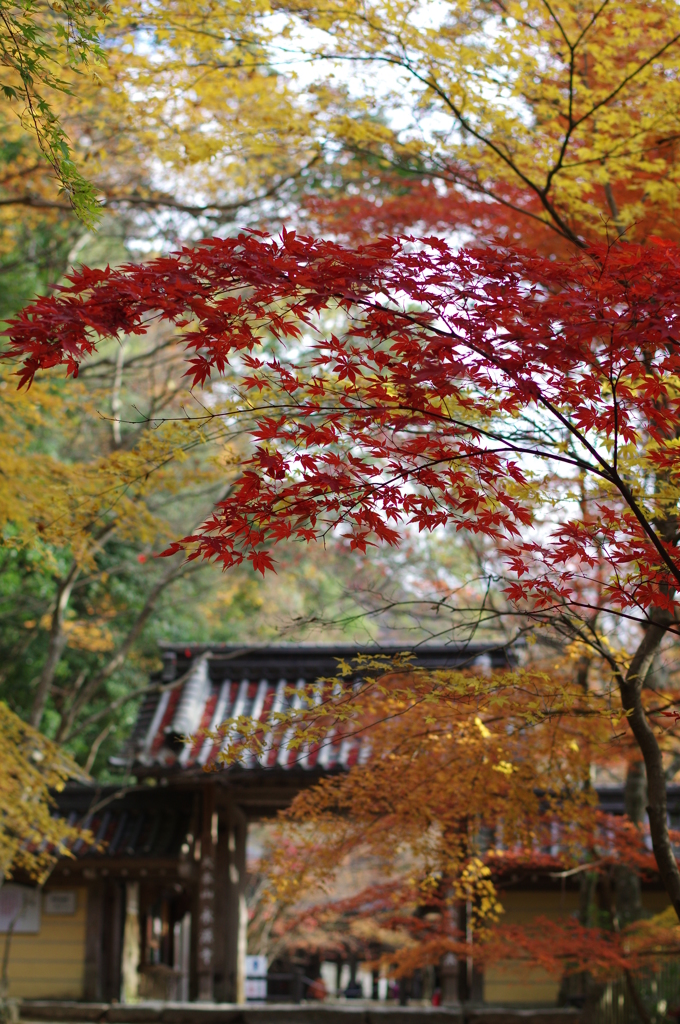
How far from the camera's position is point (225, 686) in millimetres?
12477

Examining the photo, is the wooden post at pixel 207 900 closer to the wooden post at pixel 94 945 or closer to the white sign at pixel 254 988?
the wooden post at pixel 94 945

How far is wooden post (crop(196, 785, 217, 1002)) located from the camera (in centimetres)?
1081

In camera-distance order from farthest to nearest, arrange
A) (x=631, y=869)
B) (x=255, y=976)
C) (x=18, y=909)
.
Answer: (x=255, y=976) → (x=18, y=909) → (x=631, y=869)

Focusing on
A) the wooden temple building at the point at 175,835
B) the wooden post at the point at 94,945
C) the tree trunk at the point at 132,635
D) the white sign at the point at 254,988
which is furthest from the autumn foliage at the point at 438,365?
the white sign at the point at 254,988

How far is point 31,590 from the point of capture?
15984 millimetres

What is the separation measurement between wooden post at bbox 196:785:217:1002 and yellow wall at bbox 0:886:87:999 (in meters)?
1.71

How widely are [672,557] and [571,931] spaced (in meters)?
5.23

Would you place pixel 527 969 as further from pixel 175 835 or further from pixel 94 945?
pixel 94 945

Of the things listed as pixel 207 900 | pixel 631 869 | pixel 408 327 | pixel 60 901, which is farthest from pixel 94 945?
pixel 408 327

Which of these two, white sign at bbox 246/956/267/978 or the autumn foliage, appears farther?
white sign at bbox 246/956/267/978

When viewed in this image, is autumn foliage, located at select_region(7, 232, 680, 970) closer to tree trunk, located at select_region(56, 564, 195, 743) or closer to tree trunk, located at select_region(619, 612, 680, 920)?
tree trunk, located at select_region(619, 612, 680, 920)

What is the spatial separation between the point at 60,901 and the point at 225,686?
3.31 meters

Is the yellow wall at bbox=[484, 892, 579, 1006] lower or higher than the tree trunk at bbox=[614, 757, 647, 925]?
lower

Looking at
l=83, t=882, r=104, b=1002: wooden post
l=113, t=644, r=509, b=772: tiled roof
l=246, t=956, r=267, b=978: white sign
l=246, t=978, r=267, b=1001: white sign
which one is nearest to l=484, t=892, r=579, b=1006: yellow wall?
l=113, t=644, r=509, b=772: tiled roof
